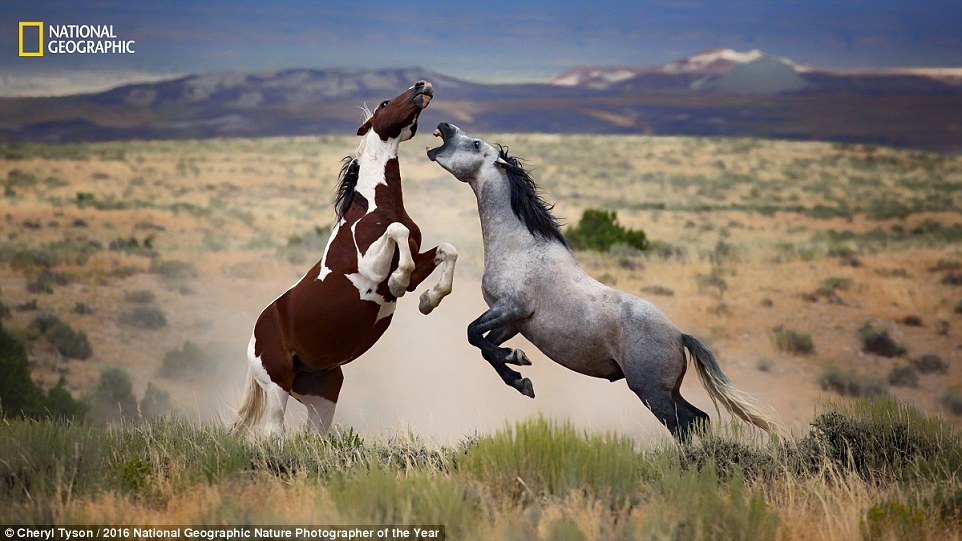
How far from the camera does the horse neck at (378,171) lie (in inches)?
314

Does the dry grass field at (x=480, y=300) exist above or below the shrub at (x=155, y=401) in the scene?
above

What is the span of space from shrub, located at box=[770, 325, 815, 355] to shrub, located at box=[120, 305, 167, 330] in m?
11.6

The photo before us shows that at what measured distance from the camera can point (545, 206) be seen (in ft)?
27.0

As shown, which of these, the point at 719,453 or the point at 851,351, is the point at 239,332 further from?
the point at 719,453

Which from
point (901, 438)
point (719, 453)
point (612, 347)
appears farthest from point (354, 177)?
point (901, 438)

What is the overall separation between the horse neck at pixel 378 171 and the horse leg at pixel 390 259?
40 centimetres

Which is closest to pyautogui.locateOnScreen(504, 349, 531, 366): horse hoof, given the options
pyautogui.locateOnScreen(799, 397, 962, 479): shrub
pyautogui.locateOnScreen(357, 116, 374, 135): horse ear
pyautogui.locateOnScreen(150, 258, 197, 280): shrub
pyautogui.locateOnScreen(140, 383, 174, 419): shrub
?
pyautogui.locateOnScreen(357, 116, 374, 135): horse ear

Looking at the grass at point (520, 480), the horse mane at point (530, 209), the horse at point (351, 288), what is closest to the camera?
the grass at point (520, 480)

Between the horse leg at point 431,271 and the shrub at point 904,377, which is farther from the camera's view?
the shrub at point 904,377

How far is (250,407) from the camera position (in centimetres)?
827

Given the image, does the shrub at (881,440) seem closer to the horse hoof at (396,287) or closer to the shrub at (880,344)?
the horse hoof at (396,287)

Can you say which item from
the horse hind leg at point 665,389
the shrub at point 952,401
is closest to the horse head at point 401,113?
the horse hind leg at point 665,389

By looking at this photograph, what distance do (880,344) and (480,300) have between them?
280 inches

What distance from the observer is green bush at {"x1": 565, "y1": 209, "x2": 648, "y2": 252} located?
28250mm
